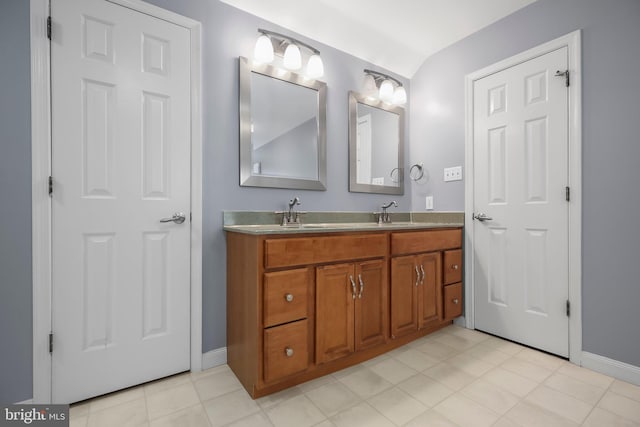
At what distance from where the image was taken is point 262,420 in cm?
127

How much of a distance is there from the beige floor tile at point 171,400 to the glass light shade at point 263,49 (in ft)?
6.56

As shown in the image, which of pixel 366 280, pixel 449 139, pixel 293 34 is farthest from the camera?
pixel 449 139

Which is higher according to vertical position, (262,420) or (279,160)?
(279,160)

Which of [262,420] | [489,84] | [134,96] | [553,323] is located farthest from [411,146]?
[262,420]

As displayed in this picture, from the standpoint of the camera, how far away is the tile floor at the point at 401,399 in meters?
1.27

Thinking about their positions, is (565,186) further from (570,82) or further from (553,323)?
(553,323)

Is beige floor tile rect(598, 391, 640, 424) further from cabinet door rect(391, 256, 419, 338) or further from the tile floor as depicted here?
cabinet door rect(391, 256, 419, 338)

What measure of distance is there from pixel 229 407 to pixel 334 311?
2.24 ft

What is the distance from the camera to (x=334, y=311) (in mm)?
1582

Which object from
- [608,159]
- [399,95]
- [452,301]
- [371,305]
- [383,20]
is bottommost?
[452,301]

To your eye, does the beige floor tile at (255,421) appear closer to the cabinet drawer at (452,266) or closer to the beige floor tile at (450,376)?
the beige floor tile at (450,376)

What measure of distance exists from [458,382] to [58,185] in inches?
90.5

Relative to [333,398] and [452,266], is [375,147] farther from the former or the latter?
[333,398]

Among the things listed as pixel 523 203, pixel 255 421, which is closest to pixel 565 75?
pixel 523 203
